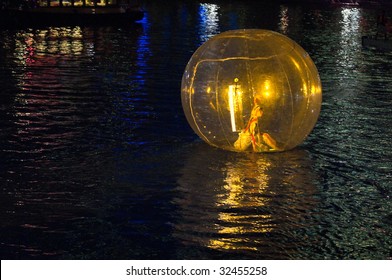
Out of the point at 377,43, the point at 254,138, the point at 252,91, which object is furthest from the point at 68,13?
the point at 252,91

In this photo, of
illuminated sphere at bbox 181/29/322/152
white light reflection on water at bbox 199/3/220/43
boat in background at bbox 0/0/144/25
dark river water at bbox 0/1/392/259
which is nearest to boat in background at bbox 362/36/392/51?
white light reflection on water at bbox 199/3/220/43

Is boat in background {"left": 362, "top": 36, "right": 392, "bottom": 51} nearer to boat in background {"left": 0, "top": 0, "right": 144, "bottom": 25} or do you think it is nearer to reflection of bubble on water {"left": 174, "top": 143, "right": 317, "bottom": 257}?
boat in background {"left": 0, "top": 0, "right": 144, "bottom": 25}

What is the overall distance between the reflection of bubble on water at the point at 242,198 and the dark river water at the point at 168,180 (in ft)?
0.08

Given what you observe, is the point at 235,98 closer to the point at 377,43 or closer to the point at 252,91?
the point at 252,91

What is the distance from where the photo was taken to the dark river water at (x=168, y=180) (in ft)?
35.8

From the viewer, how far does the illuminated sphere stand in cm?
1477

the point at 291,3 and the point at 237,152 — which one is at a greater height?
the point at 237,152

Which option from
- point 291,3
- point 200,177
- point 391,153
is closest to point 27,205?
point 200,177

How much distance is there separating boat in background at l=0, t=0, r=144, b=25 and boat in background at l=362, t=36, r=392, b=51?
858 inches

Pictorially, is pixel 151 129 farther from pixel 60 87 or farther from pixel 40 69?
pixel 40 69

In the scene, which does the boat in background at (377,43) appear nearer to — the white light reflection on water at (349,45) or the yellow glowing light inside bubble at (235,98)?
the white light reflection on water at (349,45)

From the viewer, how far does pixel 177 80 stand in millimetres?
26266

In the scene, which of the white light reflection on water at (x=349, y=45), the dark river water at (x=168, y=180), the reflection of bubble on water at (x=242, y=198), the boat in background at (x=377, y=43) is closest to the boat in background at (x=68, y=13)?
the white light reflection on water at (x=349, y=45)

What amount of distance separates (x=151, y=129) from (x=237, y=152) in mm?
2896
